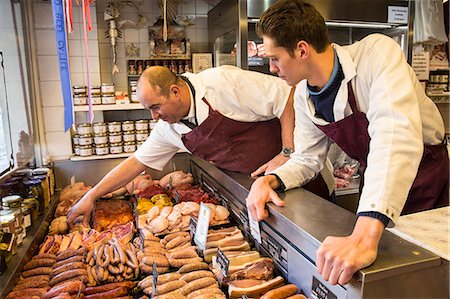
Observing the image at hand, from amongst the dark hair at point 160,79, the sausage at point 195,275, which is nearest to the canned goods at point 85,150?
the dark hair at point 160,79

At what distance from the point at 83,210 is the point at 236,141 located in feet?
3.87

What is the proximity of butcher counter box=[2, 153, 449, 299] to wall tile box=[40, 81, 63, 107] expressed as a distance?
169 centimetres

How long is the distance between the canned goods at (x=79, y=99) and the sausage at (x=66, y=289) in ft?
6.52

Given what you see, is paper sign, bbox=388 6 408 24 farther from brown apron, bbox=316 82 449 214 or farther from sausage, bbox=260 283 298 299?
sausage, bbox=260 283 298 299

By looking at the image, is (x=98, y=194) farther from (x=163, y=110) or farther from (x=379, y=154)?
(x=379, y=154)

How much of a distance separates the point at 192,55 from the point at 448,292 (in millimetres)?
3357

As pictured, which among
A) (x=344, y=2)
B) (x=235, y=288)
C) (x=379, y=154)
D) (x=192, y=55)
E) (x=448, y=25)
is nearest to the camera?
(x=379, y=154)

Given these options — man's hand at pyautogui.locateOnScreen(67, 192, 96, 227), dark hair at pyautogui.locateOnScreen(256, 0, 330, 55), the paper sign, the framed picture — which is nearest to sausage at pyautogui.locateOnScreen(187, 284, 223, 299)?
dark hair at pyautogui.locateOnScreen(256, 0, 330, 55)

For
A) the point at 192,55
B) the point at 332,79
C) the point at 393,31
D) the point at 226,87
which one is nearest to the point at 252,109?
the point at 226,87

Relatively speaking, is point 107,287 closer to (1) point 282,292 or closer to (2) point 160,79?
(1) point 282,292

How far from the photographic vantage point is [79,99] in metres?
3.32

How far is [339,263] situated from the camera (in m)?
1.00

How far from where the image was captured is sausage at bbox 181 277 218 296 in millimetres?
1571

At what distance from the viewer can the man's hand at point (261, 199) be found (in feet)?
5.17
